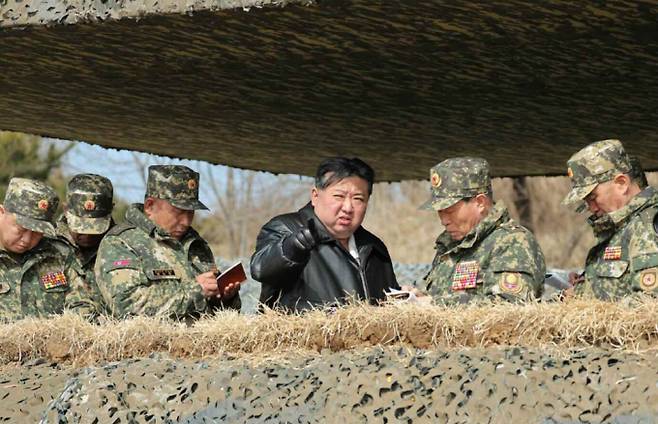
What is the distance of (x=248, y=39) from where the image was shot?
6473 mm

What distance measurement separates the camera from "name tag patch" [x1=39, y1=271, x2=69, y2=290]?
8039mm

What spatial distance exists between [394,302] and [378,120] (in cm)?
331

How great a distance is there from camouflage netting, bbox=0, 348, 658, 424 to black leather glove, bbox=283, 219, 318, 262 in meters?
0.84

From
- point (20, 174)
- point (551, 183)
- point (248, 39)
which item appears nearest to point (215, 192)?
point (551, 183)

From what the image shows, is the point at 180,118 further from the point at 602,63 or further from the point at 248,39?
the point at 602,63

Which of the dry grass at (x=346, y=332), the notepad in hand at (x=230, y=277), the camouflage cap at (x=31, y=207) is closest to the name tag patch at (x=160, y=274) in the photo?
the notepad in hand at (x=230, y=277)

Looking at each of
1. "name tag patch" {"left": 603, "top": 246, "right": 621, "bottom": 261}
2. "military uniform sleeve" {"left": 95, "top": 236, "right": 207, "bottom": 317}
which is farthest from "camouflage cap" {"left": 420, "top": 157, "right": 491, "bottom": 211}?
"military uniform sleeve" {"left": 95, "top": 236, "right": 207, "bottom": 317}

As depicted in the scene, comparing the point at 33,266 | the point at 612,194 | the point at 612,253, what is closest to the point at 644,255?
the point at 612,253

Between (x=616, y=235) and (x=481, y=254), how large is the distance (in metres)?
0.70

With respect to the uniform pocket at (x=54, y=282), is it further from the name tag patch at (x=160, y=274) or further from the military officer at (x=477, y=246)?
the military officer at (x=477, y=246)

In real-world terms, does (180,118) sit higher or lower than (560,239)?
higher

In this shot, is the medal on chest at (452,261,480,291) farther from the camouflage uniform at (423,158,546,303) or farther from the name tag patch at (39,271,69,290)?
the name tag patch at (39,271,69,290)

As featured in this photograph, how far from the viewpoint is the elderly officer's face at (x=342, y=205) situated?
22.9 ft

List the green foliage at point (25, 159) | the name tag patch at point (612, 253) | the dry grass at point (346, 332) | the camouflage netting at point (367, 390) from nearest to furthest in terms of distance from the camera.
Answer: the camouflage netting at point (367, 390) → the dry grass at point (346, 332) → the name tag patch at point (612, 253) → the green foliage at point (25, 159)
